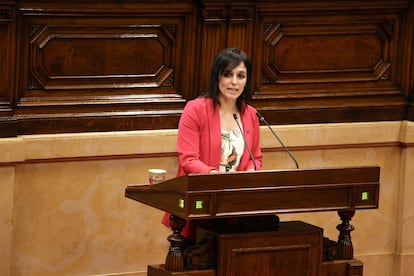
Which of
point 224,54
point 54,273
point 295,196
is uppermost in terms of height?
point 224,54

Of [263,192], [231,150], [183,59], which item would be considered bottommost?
[263,192]

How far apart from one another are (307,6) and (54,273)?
2.23 meters

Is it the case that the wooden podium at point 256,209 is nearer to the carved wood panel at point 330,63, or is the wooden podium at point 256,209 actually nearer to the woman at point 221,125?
the woman at point 221,125

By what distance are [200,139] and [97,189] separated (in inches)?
51.7

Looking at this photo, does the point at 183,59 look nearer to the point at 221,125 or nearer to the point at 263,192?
the point at 221,125

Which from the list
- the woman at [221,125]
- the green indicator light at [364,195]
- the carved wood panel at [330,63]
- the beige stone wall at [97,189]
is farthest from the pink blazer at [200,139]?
the carved wood panel at [330,63]

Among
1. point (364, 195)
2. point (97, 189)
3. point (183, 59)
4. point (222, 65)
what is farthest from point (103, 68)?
point (364, 195)

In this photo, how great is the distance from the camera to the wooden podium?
5.40 m

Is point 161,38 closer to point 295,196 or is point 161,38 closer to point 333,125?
point 333,125

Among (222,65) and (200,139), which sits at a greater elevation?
(222,65)

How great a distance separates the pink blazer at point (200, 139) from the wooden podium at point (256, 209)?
224 millimetres

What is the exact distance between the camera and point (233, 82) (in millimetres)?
5844

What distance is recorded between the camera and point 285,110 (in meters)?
7.46

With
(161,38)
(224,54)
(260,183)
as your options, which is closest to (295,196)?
(260,183)
